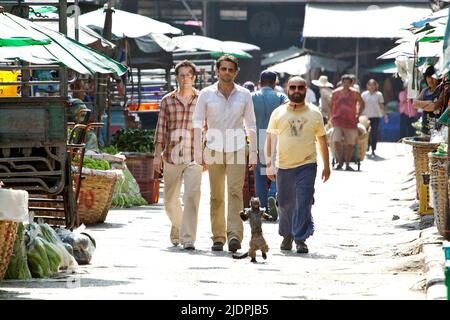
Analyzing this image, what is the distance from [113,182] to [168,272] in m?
4.75

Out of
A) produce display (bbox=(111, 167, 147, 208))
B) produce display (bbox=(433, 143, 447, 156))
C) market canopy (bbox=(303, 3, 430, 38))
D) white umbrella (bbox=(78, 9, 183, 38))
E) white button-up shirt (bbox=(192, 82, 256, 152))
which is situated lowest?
produce display (bbox=(111, 167, 147, 208))

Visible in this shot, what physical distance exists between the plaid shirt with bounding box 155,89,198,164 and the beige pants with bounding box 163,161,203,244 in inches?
4.0

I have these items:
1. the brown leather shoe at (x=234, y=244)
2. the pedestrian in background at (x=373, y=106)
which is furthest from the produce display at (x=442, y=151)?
the pedestrian in background at (x=373, y=106)

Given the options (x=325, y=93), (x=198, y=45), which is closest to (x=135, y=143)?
(x=198, y=45)

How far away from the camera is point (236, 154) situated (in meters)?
13.4

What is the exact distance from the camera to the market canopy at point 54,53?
37.1ft

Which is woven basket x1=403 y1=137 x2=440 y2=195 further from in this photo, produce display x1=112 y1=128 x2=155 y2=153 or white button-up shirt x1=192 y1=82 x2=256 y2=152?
produce display x1=112 y1=128 x2=155 y2=153

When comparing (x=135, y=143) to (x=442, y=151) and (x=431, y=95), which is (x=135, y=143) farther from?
(x=442, y=151)

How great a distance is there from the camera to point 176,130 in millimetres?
13875

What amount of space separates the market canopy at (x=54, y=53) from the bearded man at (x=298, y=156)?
2116 mm

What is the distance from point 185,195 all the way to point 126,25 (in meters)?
9.36

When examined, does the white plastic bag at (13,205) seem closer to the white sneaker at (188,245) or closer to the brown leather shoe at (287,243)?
the white sneaker at (188,245)

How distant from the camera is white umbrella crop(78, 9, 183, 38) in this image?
22141 millimetres

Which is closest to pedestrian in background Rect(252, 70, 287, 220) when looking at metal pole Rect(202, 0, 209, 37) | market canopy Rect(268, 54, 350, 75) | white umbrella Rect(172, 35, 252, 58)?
white umbrella Rect(172, 35, 252, 58)
